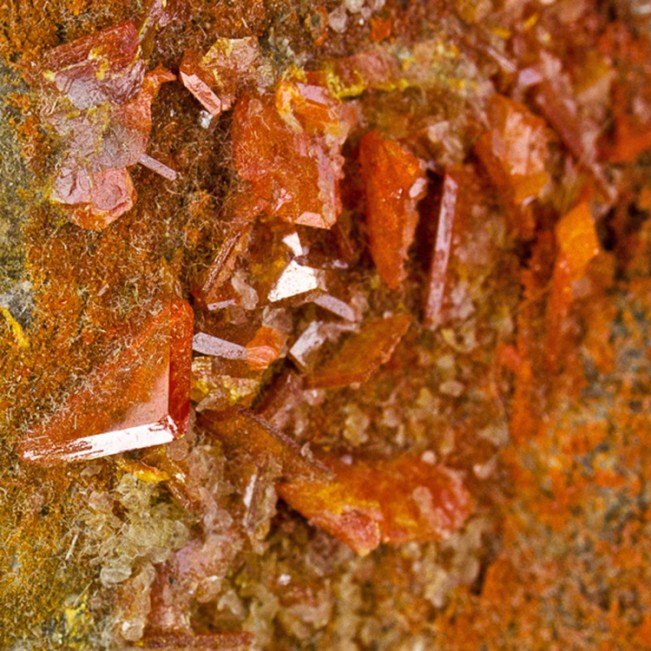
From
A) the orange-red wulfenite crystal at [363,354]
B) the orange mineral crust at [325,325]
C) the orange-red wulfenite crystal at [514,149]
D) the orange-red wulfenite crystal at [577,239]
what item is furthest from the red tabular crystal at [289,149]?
the orange-red wulfenite crystal at [577,239]

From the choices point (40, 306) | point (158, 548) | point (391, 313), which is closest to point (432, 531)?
point (391, 313)

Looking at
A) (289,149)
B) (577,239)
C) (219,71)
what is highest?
(219,71)

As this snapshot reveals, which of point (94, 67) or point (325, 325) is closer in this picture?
point (94, 67)

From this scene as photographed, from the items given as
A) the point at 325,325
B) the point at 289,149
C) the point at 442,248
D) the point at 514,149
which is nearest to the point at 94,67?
the point at 289,149

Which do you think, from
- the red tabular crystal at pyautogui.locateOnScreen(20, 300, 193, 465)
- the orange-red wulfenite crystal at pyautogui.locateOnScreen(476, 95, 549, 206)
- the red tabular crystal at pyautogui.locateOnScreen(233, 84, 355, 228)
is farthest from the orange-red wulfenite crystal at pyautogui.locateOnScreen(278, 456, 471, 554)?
the orange-red wulfenite crystal at pyautogui.locateOnScreen(476, 95, 549, 206)

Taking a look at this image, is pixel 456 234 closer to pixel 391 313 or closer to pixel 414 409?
pixel 391 313

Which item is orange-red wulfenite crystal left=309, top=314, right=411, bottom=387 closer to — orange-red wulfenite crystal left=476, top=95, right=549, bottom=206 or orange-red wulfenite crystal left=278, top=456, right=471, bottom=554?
orange-red wulfenite crystal left=278, top=456, right=471, bottom=554

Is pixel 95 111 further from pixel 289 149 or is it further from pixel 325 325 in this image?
pixel 325 325

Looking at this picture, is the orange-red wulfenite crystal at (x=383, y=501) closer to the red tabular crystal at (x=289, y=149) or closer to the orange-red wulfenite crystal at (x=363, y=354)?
the orange-red wulfenite crystal at (x=363, y=354)
